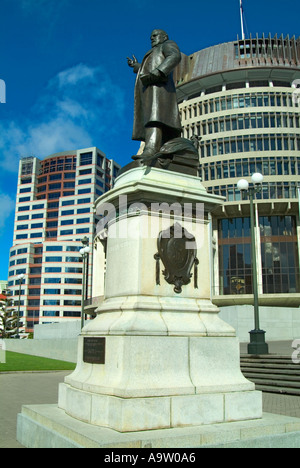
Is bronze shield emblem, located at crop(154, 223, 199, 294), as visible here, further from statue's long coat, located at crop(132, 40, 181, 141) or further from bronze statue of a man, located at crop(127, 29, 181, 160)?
Result: statue's long coat, located at crop(132, 40, 181, 141)

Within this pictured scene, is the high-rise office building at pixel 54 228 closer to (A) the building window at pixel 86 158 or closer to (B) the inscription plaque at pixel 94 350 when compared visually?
(A) the building window at pixel 86 158

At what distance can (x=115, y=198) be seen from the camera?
686cm

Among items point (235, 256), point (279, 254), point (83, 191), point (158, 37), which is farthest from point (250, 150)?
point (83, 191)

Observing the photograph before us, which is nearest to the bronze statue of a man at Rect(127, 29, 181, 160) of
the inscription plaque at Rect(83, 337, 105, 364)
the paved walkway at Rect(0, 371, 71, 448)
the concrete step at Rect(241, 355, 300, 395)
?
the inscription plaque at Rect(83, 337, 105, 364)

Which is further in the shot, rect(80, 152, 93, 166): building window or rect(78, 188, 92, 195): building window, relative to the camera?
rect(80, 152, 93, 166): building window

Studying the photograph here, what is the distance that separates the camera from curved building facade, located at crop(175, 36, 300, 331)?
191ft

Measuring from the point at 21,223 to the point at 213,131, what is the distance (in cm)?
8397

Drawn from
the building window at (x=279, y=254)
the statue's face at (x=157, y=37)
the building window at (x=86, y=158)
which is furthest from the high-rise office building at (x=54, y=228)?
the statue's face at (x=157, y=37)

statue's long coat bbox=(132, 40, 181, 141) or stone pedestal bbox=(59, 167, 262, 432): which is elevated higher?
statue's long coat bbox=(132, 40, 181, 141)

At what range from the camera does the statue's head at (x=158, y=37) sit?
8203 mm

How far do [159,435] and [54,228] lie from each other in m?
128

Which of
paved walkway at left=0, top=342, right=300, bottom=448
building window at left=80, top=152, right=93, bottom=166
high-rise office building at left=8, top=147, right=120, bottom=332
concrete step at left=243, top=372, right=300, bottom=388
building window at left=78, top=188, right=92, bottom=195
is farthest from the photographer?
building window at left=80, top=152, right=93, bottom=166
